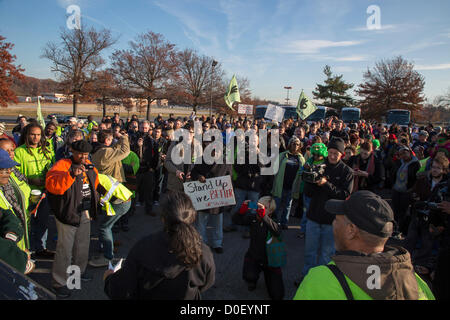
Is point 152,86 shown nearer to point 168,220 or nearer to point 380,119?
point 168,220

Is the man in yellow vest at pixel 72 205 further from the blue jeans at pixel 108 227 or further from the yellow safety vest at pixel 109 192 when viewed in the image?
the blue jeans at pixel 108 227

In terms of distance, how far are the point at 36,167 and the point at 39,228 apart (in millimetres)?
994

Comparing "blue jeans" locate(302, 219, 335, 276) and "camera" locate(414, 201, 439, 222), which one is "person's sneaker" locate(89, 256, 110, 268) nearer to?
"blue jeans" locate(302, 219, 335, 276)

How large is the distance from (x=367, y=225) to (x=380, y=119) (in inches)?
1797

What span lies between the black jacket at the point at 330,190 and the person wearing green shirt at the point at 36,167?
A: 4153 mm

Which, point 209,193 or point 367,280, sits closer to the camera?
point 367,280

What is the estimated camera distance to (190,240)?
69.2 inches

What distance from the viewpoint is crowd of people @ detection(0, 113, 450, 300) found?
1506 millimetres

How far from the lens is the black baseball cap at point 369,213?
Result: 4.77 feet

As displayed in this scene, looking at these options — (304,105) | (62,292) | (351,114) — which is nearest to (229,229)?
(62,292)

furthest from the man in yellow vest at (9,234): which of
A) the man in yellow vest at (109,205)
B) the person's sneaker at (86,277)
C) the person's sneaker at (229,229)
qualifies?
the person's sneaker at (229,229)

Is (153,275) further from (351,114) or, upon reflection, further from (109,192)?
(351,114)

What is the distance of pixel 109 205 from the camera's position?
3834 millimetres

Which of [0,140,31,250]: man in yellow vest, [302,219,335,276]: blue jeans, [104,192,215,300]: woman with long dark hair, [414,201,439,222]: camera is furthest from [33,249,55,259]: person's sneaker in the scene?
[414,201,439,222]: camera
